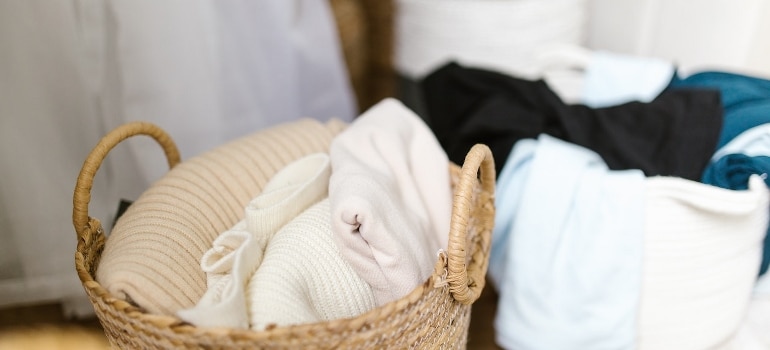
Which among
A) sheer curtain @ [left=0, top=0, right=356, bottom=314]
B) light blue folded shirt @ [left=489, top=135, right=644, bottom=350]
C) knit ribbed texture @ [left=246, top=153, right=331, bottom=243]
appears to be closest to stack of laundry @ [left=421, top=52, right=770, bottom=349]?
light blue folded shirt @ [left=489, top=135, right=644, bottom=350]

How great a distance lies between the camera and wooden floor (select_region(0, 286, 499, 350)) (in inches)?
31.5

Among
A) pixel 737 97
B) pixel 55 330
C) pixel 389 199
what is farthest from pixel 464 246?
pixel 55 330

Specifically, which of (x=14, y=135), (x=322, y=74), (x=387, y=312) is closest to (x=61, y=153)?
(x=14, y=135)

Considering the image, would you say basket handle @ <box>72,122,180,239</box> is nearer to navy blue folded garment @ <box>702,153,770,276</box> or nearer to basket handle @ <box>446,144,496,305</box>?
basket handle @ <box>446,144,496,305</box>

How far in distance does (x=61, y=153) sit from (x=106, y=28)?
0.54 feet

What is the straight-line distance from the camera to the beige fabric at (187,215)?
0.52 metres

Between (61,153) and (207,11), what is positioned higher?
(207,11)

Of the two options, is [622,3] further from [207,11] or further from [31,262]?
[31,262]

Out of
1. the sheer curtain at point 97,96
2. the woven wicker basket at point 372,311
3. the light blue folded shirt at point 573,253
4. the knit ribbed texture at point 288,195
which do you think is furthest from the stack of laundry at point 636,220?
the sheer curtain at point 97,96

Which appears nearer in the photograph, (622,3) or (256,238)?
(256,238)

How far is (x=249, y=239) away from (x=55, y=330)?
437 mm

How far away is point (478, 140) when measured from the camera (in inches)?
32.9

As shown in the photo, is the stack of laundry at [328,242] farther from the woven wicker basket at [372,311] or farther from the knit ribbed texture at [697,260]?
the knit ribbed texture at [697,260]

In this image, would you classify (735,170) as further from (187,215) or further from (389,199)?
(187,215)
